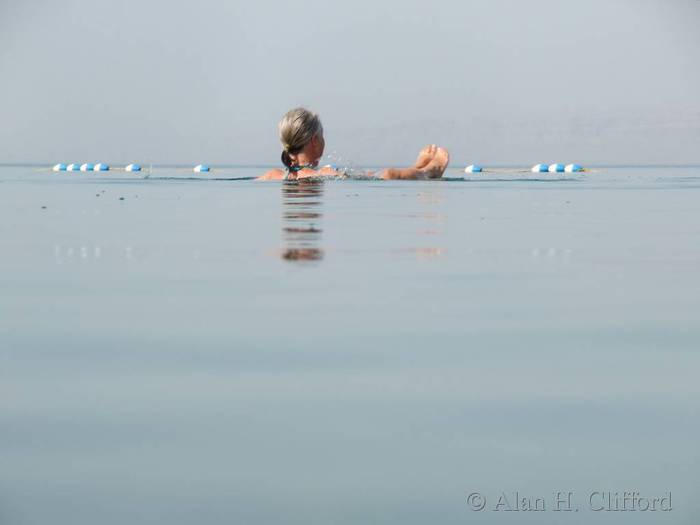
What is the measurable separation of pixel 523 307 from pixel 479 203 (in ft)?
29.2

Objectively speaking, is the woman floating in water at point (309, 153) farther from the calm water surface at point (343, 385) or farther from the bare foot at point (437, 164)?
the calm water surface at point (343, 385)

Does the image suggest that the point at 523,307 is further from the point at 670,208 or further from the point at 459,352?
the point at 670,208

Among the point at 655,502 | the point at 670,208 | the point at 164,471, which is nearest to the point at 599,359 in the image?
the point at 655,502

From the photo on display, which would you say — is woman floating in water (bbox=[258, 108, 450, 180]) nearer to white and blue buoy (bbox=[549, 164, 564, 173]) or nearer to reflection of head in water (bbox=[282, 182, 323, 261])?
reflection of head in water (bbox=[282, 182, 323, 261])

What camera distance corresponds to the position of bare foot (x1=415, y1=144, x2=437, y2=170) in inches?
741

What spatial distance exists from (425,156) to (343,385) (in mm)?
16688

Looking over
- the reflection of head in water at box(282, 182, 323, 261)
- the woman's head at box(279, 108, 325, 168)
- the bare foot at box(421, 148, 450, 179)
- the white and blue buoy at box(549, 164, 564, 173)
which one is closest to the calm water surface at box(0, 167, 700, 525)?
the reflection of head in water at box(282, 182, 323, 261)

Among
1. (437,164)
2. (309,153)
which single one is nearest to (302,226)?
(309,153)

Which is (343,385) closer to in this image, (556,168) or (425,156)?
(425,156)

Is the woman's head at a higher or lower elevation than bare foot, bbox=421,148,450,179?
higher

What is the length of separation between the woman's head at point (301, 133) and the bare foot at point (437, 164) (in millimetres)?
2259

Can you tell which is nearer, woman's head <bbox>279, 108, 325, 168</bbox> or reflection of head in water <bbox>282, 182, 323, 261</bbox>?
reflection of head in water <bbox>282, 182, 323, 261</bbox>

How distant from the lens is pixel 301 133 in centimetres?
1603

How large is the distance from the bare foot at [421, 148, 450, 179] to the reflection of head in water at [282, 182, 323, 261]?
3627 mm
